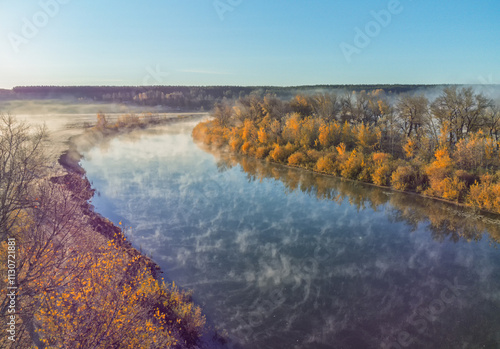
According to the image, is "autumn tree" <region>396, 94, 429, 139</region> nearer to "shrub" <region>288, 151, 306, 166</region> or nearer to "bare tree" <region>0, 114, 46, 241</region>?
"shrub" <region>288, 151, 306, 166</region>

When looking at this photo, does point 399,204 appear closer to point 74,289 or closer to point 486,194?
point 486,194

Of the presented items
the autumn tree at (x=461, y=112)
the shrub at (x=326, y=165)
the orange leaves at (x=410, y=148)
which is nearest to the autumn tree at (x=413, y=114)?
the orange leaves at (x=410, y=148)

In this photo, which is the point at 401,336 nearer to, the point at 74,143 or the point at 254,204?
the point at 254,204

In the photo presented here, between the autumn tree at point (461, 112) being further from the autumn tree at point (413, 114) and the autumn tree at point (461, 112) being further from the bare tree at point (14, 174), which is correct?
the bare tree at point (14, 174)

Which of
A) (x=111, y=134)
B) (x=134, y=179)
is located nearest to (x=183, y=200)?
(x=134, y=179)

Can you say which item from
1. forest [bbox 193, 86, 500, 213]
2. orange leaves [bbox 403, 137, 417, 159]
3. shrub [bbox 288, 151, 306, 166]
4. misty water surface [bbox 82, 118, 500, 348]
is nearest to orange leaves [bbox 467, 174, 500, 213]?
forest [bbox 193, 86, 500, 213]

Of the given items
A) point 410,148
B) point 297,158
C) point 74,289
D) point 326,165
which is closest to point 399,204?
point 410,148
